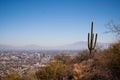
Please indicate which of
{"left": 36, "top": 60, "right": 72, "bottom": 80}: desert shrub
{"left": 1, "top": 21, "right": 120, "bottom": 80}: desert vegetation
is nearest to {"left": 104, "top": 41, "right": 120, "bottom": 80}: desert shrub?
{"left": 1, "top": 21, "right": 120, "bottom": 80}: desert vegetation

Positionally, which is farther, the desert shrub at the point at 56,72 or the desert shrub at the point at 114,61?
the desert shrub at the point at 56,72

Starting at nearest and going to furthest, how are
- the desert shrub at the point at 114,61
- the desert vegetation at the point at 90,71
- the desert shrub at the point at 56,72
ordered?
the desert shrub at the point at 114,61 → the desert vegetation at the point at 90,71 → the desert shrub at the point at 56,72

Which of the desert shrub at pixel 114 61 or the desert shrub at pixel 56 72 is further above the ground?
the desert shrub at pixel 114 61

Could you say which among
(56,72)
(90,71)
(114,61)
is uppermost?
(114,61)

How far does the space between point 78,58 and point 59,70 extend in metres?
8.40

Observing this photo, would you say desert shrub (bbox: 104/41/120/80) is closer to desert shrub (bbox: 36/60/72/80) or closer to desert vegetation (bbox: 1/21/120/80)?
desert vegetation (bbox: 1/21/120/80)

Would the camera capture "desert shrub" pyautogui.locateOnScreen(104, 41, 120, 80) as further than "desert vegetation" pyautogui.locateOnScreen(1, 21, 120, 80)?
No

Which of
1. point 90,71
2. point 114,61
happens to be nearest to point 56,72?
point 90,71

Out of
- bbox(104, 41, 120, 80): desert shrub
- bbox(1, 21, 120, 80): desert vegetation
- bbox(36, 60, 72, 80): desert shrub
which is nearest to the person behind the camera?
bbox(104, 41, 120, 80): desert shrub

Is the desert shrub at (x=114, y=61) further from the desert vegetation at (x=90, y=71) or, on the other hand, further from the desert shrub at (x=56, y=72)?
the desert shrub at (x=56, y=72)

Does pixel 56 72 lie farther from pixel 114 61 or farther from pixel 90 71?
pixel 114 61

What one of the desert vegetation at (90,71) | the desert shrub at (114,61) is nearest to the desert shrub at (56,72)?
→ the desert vegetation at (90,71)

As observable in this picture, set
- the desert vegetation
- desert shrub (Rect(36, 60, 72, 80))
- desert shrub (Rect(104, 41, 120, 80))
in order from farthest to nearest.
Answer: desert shrub (Rect(36, 60, 72, 80)) → the desert vegetation → desert shrub (Rect(104, 41, 120, 80))

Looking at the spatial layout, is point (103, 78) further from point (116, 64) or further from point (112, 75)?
point (116, 64)
